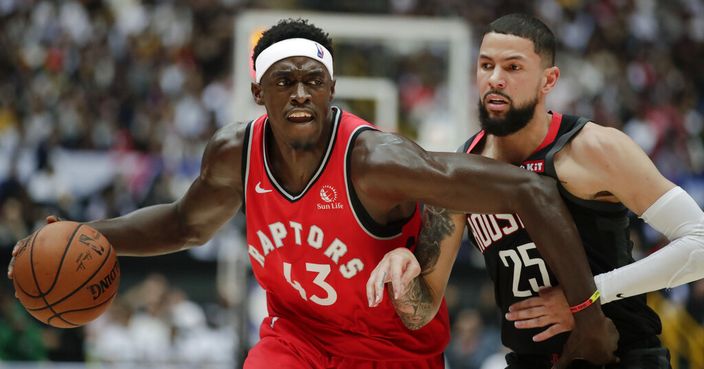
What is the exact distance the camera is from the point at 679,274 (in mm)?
4352

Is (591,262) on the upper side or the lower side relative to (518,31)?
lower

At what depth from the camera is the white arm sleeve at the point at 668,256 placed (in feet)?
14.0

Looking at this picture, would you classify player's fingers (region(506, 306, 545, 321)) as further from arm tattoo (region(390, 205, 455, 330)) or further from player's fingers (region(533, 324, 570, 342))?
arm tattoo (region(390, 205, 455, 330))

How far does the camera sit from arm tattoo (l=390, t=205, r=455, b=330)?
4.80 m

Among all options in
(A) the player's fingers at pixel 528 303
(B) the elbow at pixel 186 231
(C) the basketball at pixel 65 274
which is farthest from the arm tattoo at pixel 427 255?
(C) the basketball at pixel 65 274

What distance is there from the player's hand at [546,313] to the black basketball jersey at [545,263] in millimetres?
70

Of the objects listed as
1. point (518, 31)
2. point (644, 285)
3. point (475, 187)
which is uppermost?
point (518, 31)

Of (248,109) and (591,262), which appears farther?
(248,109)

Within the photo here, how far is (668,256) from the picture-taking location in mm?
4309

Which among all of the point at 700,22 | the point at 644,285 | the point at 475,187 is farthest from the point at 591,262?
the point at 700,22

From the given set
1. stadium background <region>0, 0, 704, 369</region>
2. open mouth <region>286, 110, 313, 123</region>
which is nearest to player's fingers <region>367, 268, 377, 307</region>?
open mouth <region>286, 110, 313, 123</region>

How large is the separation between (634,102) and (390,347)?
460 inches

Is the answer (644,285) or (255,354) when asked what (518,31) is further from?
(255,354)

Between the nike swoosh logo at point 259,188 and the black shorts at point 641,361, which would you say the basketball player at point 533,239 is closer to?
the black shorts at point 641,361
